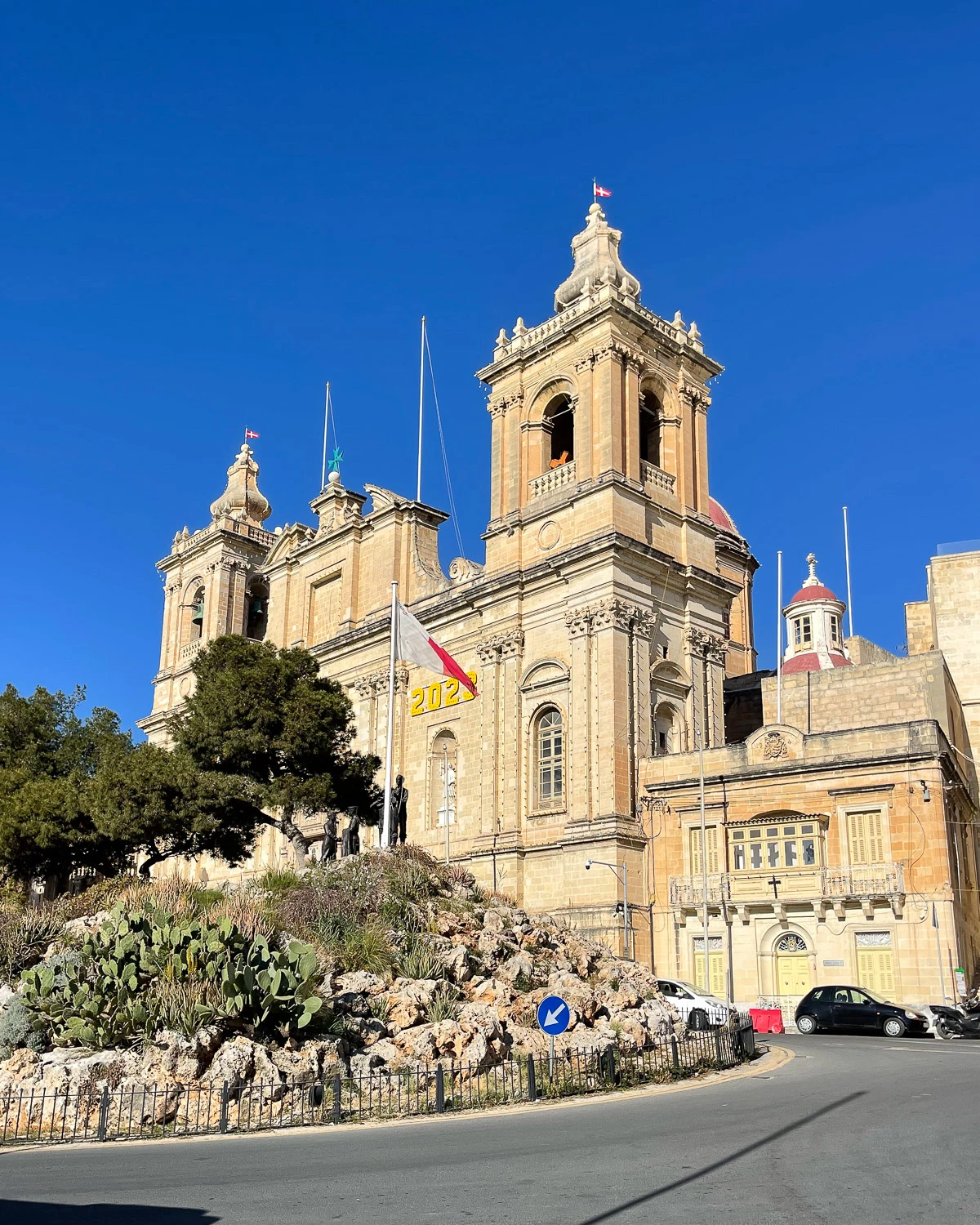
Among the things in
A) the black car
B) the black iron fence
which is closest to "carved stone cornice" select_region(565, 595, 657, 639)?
the black car

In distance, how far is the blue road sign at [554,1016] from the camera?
1539 centimetres

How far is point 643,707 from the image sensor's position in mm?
39281

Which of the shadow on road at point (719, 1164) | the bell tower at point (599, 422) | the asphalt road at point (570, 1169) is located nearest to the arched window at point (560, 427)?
the bell tower at point (599, 422)

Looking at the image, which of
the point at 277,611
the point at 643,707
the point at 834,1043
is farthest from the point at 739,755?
the point at 277,611

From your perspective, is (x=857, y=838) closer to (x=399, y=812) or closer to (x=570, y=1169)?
(x=399, y=812)

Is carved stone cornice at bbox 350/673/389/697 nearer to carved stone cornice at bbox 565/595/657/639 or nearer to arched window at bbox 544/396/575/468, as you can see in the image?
carved stone cornice at bbox 565/595/657/639

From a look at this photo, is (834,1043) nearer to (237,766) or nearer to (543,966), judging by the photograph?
(543,966)

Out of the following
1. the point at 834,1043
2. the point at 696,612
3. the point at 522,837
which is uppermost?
the point at 696,612

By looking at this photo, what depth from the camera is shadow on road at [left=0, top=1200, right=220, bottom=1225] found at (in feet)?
29.1

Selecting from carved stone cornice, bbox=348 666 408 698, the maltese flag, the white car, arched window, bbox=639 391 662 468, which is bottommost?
the white car

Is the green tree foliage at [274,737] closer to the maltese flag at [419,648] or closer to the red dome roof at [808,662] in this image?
the maltese flag at [419,648]

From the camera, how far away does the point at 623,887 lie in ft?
120

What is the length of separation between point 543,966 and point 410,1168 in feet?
37.2

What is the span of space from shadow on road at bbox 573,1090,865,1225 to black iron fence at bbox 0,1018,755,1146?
12.5 feet
